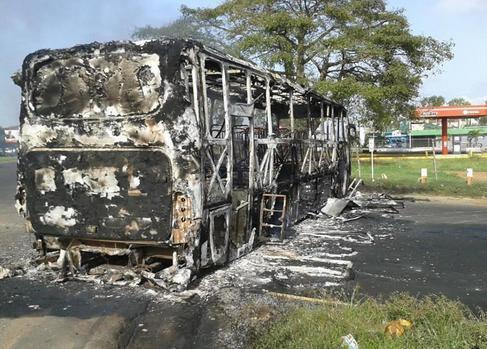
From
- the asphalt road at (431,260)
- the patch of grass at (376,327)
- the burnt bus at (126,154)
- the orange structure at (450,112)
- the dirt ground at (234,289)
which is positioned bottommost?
the asphalt road at (431,260)

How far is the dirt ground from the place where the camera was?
184 inches

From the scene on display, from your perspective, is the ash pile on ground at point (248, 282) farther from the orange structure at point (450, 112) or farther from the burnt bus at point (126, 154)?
the orange structure at point (450, 112)

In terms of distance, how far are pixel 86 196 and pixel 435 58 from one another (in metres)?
27.2

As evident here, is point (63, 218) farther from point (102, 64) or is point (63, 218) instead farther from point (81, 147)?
point (102, 64)

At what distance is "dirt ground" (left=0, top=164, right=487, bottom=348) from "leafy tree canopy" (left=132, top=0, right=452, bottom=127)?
1766 centimetres

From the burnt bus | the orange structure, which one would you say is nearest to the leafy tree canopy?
the orange structure

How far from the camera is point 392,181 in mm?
20156

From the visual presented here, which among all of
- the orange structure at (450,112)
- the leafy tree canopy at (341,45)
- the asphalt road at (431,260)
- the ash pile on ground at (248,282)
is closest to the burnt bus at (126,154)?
the ash pile on ground at (248,282)

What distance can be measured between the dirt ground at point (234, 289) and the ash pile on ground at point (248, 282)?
0.04 feet

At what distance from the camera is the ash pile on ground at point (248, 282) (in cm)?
495

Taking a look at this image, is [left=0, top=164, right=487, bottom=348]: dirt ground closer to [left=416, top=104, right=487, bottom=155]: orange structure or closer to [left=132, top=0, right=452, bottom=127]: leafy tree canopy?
[left=132, top=0, right=452, bottom=127]: leafy tree canopy

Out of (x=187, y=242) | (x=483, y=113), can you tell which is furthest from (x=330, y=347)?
(x=483, y=113)

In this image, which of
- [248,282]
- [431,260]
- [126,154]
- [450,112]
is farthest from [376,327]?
[450,112]

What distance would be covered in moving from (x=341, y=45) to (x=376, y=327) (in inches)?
911
